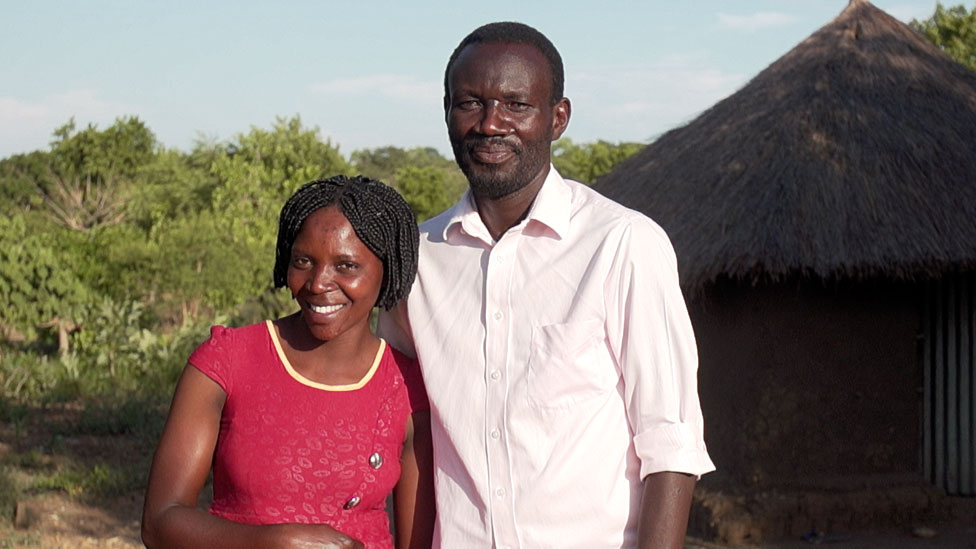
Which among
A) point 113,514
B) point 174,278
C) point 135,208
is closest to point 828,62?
point 113,514

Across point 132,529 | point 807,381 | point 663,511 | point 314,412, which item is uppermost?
point 314,412

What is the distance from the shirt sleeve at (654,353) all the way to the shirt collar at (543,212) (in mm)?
131

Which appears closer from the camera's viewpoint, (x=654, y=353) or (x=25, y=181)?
(x=654, y=353)

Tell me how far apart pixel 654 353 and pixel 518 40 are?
577 mm

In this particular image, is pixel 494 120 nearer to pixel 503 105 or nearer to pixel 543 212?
pixel 503 105

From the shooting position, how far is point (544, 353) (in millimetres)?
1957

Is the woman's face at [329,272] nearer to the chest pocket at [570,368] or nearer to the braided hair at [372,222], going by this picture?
the braided hair at [372,222]

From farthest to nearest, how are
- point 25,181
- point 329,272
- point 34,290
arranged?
point 25,181 < point 34,290 < point 329,272

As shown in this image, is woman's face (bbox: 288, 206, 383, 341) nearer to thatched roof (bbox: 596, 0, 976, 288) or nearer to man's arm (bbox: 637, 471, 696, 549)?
man's arm (bbox: 637, 471, 696, 549)

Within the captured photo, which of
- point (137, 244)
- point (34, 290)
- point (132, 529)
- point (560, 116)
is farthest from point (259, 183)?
point (560, 116)

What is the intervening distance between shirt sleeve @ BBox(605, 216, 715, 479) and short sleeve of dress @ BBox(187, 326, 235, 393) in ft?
2.00

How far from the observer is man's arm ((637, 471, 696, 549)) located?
189cm

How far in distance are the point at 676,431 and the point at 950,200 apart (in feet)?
18.2

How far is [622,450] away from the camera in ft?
6.42
